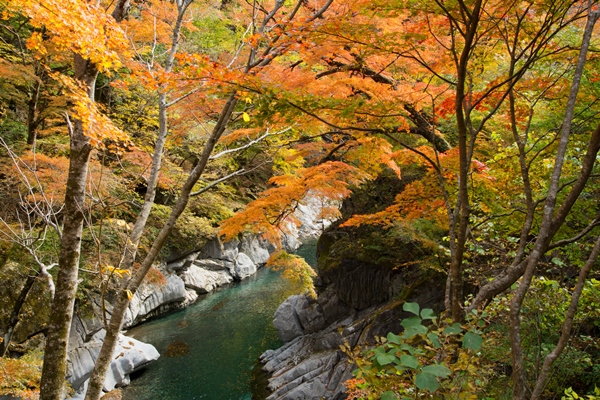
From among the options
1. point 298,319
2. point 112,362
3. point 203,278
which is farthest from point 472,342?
point 203,278

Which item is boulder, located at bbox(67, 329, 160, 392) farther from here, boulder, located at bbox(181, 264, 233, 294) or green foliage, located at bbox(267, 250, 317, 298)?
boulder, located at bbox(181, 264, 233, 294)

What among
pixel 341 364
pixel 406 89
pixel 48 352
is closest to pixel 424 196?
pixel 406 89

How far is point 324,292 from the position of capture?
11.7 m

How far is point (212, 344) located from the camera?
12.4m

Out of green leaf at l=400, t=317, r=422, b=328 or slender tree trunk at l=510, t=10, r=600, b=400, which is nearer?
green leaf at l=400, t=317, r=422, b=328

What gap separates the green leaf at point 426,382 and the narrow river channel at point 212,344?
30.0 ft

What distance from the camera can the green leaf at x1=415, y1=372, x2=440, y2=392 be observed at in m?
1.46

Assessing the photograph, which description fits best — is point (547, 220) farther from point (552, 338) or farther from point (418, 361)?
point (552, 338)

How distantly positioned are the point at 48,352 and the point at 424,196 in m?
5.70

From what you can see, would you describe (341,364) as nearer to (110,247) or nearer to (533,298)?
(533,298)

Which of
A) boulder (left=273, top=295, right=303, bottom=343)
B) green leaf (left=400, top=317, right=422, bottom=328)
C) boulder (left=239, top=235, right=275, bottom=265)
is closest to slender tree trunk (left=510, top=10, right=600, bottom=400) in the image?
green leaf (left=400, top=317, right=422, bottom=328)

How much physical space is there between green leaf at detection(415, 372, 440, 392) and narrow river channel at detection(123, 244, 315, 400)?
9.15 metres

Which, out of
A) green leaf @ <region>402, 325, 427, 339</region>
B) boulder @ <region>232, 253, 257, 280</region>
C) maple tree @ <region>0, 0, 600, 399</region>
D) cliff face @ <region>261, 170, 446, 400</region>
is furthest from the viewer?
boulder @ <region>232, 253, 257, 280</region>

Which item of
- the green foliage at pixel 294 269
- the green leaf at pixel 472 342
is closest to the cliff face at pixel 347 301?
the green foliage at pixel 294 269
